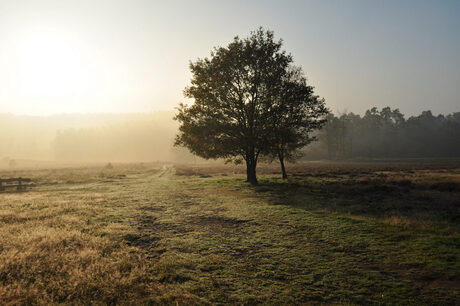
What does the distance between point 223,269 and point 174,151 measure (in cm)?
14869

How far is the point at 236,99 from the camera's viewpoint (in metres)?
25.5

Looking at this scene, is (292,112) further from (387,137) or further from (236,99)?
(387,137)

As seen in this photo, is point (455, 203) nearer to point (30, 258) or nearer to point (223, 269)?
point (223, 269)

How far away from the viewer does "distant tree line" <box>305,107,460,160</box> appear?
104312 mm

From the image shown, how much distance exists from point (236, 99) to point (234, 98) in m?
0.28

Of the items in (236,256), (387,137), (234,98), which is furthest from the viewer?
(387,137)

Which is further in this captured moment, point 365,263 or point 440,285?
point 365,263

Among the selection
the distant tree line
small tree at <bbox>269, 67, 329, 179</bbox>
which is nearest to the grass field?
small tree at <bbox>269, 67, 329, 179</bbox>

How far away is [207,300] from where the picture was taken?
5.09 meters

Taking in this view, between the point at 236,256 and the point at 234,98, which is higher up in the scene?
the point at 234,98

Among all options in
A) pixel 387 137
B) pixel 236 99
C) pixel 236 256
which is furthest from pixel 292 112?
pixel 387 137

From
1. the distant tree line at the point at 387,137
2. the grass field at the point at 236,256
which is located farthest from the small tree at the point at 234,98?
the distant tree line at the point at 387,137

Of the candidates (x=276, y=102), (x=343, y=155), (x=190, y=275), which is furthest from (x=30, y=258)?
(x=343, y=155)

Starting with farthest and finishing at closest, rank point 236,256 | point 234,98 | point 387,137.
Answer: point 387,137 → point 234,98 → point 236,256
